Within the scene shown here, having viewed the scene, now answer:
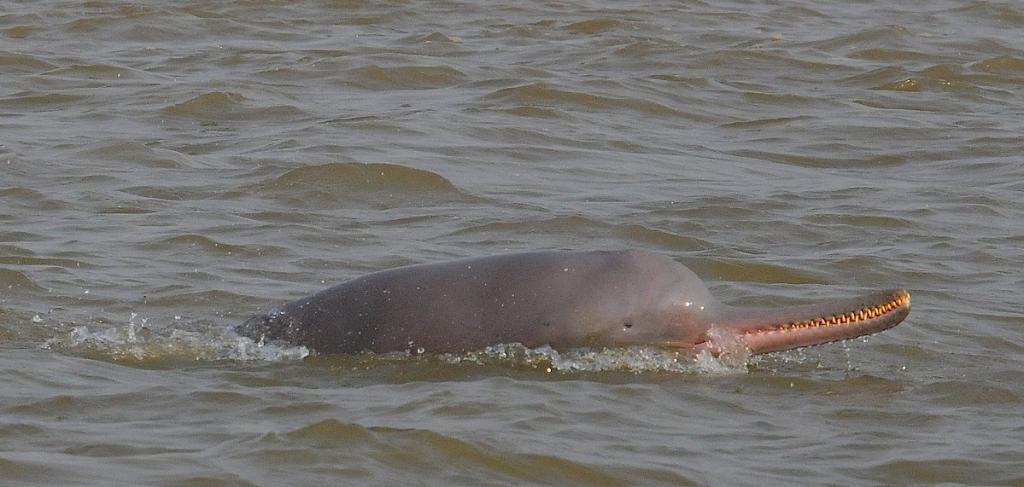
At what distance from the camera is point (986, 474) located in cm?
771

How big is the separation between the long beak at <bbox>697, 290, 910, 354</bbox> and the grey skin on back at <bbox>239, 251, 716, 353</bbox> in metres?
0.26

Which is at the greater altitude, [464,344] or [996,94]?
[464,344]

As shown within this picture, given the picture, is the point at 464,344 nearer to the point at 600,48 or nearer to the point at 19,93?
the point at 19,93

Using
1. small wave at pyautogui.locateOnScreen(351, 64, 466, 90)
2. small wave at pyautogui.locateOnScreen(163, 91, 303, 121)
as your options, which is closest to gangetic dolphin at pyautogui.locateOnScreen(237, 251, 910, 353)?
small wave at pyautogui.locateOnScreen(163, 91, 303, 121)

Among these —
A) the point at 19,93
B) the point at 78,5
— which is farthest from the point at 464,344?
the point at 78,5

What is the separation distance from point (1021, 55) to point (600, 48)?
450 cm

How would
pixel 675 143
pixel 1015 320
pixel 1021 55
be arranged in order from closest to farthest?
pixel 1015 320 < pixel 675 143 < pixel 1021 55

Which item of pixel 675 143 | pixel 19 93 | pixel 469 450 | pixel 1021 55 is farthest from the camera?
pixel 1021 55

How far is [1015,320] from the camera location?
10695mm

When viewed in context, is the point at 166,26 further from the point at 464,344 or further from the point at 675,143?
the point at 464,344

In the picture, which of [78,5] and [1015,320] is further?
[78,5]

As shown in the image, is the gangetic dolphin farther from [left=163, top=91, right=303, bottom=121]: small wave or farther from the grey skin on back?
[left=163, top=91, right=303, bottom=121]: small wave

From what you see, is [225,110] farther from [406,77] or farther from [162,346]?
[162,346]

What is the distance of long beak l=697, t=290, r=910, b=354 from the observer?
9.05 metres
